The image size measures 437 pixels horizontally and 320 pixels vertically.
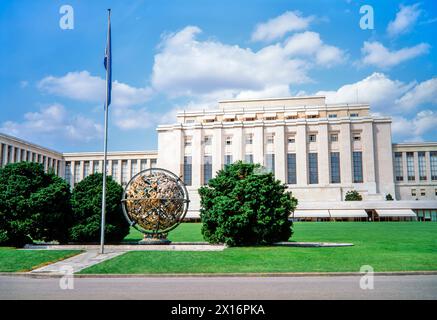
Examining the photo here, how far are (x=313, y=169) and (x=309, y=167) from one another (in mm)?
900

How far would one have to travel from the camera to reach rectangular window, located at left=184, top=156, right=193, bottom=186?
88250mm

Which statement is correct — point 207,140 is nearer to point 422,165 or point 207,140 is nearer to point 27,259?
point 422,165

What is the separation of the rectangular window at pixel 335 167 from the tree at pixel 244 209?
59860 millimetres

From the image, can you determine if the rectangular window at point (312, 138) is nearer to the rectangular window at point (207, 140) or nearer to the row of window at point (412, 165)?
the row of window at point (412, 165)

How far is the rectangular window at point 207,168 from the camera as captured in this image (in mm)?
88000

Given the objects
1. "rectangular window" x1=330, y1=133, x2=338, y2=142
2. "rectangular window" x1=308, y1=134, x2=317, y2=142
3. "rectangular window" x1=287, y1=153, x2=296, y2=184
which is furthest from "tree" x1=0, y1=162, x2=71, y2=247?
"rectangular window" x1=330, y1=133, x2=338, y2=142

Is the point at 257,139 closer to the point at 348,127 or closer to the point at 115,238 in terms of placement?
the point at 348,127

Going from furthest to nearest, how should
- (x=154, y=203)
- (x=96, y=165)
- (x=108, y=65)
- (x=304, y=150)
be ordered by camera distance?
(x=96, y=165) → (x=304, y=150) → (x=154, y=203) → (x=108, y=65)

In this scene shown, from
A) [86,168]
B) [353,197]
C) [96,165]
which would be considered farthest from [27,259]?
[86,168]

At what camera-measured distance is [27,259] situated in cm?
1888

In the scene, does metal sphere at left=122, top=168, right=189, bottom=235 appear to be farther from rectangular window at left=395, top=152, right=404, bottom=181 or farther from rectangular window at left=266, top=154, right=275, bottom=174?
rectangular window at left=395, top=152, right=404, bottom=181
